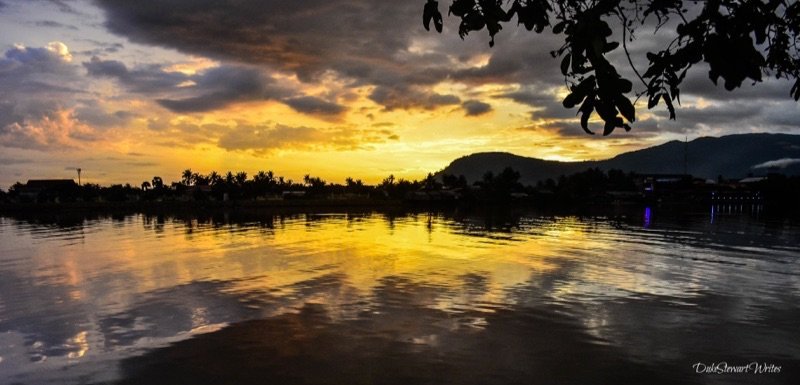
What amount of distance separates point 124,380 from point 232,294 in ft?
29.6

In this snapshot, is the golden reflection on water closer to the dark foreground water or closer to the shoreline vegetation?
the dark foreground water

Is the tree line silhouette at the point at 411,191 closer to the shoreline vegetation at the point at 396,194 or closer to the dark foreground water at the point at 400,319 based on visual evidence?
the shoreline vegetation at the point at 396,194

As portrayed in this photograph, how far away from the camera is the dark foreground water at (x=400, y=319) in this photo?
12172 millimetres

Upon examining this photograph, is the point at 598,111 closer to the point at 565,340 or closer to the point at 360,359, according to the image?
the point at 360,359

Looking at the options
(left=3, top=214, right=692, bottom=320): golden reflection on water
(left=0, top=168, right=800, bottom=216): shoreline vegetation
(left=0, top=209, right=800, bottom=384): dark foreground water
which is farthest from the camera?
(left=0, top=168, right=800, bottom=216): shoreline vegetation

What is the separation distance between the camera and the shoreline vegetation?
132 m

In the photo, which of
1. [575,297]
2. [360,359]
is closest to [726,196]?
[575,297]

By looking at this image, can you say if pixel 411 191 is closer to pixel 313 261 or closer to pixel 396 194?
pixel 396 194

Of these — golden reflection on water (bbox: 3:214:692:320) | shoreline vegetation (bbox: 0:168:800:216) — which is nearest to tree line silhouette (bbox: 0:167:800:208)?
shoreline vegetation (bbox: 0:168:800:216)

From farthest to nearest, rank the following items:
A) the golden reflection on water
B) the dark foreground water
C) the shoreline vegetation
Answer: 1. the shoreline vegetation
2. the golden reflection on water
3. the dark foreground water

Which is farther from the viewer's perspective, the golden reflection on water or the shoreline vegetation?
the shoreline vegetation

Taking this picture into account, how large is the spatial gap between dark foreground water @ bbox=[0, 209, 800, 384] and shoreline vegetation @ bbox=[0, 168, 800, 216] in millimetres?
99553

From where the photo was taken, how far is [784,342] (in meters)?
14.2

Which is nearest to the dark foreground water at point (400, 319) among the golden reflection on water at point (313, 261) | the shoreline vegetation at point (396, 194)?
the golden reflection on water at point (313, 261)
